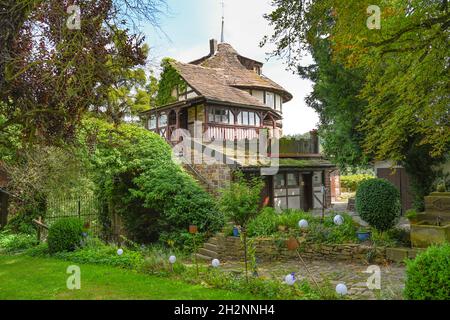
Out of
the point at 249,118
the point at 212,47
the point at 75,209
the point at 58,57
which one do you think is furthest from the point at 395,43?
the point at 212,47

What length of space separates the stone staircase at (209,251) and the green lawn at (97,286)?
3814 millimetres

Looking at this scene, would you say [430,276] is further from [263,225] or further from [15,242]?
[15,242]

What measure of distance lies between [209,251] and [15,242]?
749cm

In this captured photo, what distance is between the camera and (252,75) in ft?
104

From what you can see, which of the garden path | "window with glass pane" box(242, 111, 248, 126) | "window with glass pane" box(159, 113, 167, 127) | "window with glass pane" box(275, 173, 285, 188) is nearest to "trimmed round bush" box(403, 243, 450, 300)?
the garden path

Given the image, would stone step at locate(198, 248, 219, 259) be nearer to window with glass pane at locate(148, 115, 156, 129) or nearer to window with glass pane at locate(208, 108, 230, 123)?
window with glass pane at locate(208, 108, 230, 123)

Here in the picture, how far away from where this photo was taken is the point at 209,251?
12.8 m

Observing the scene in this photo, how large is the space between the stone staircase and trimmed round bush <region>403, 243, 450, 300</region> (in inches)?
306

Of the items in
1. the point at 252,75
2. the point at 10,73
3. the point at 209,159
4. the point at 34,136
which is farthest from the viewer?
the point at 252,75

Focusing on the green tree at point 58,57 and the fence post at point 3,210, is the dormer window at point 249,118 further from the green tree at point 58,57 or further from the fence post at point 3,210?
the green tree at point 58,57
